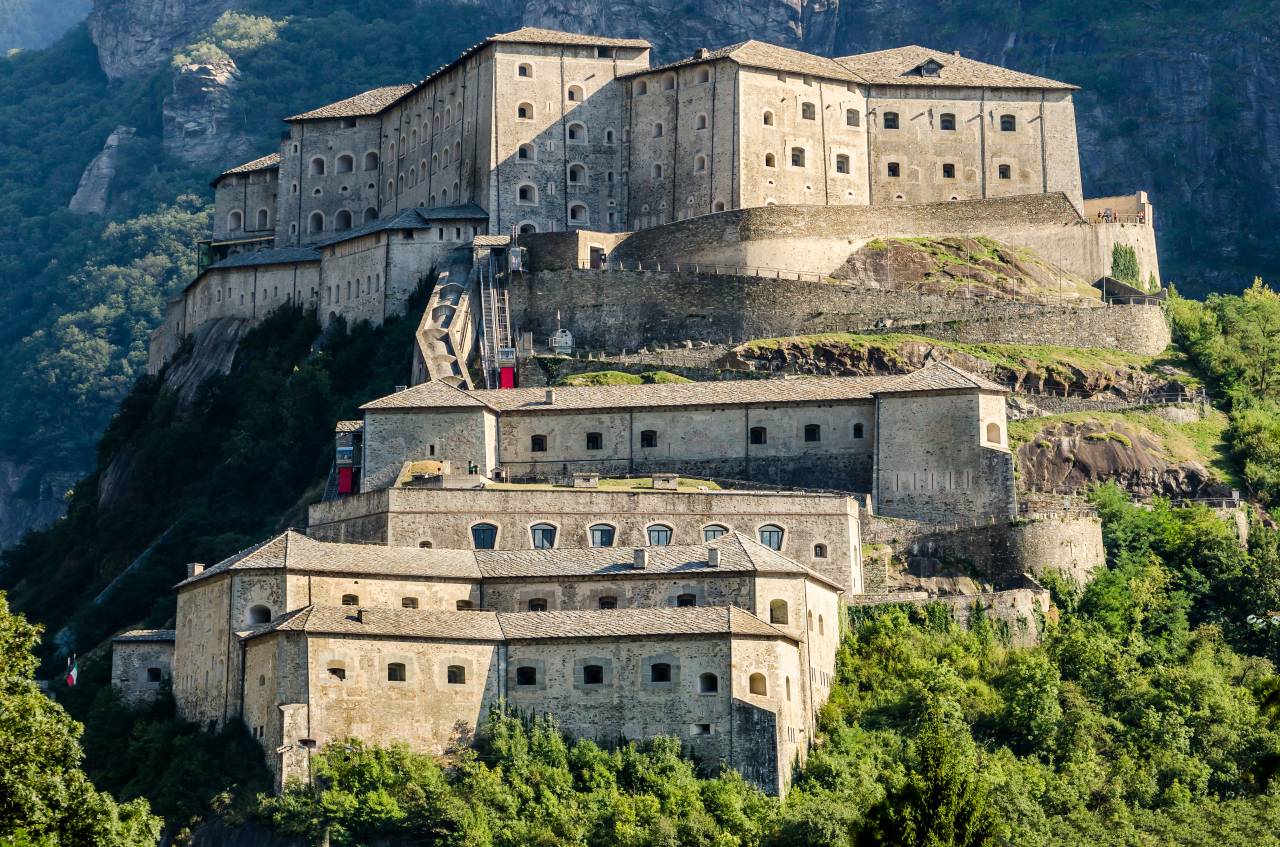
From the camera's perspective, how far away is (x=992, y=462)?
7444cm

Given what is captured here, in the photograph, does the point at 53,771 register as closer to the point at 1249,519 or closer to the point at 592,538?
the point at 592,538

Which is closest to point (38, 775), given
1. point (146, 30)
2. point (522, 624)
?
point (522, 624)

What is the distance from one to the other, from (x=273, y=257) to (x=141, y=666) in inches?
1377

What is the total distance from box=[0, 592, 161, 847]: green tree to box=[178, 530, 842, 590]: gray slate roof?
17308 mm

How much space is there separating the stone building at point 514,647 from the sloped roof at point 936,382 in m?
9.78

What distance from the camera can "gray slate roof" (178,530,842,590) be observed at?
2598 inches

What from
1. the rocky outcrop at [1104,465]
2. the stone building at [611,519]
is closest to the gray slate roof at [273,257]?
the stone building at [611,519]

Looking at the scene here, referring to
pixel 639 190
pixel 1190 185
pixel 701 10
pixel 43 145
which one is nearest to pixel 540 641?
pixel 639 190

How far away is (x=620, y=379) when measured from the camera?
273 ft

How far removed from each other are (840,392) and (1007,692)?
44.4 ft

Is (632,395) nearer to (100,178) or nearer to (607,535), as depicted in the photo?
(607,535)

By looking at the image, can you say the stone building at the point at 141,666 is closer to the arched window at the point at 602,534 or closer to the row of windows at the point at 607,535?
the row of windows at the point at 607,535

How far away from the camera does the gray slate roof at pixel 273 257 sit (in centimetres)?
10038

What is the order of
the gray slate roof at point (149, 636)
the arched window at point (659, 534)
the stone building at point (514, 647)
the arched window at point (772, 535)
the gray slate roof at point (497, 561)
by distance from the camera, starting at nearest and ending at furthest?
the stone building at point (514, 647)
the gray slate roof at point (497, 561)
the gray slate roof at point (149, 636)
the arched window at point (772, 535)
the arched window at point (659, 534)
